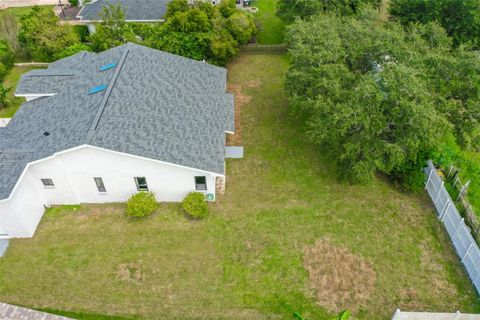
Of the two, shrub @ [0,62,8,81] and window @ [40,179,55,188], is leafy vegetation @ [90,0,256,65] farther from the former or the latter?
window @ [40,179,55,188]

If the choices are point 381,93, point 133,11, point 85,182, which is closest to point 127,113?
point 85,182

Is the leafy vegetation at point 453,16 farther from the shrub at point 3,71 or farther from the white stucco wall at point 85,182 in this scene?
the shrub at point 3,71

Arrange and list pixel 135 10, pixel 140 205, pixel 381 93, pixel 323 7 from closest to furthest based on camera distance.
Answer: pixel 381 93 < pixel 140 205 < pixel 323 7 < pixel 135 10

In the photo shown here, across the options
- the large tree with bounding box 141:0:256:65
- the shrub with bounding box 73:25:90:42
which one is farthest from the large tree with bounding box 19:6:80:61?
the large tree with bounding box 141:0:256:65

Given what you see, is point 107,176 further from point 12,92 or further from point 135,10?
point 135,10

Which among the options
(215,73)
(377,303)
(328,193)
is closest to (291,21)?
(215,73)

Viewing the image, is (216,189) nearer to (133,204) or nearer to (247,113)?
(133,204)
